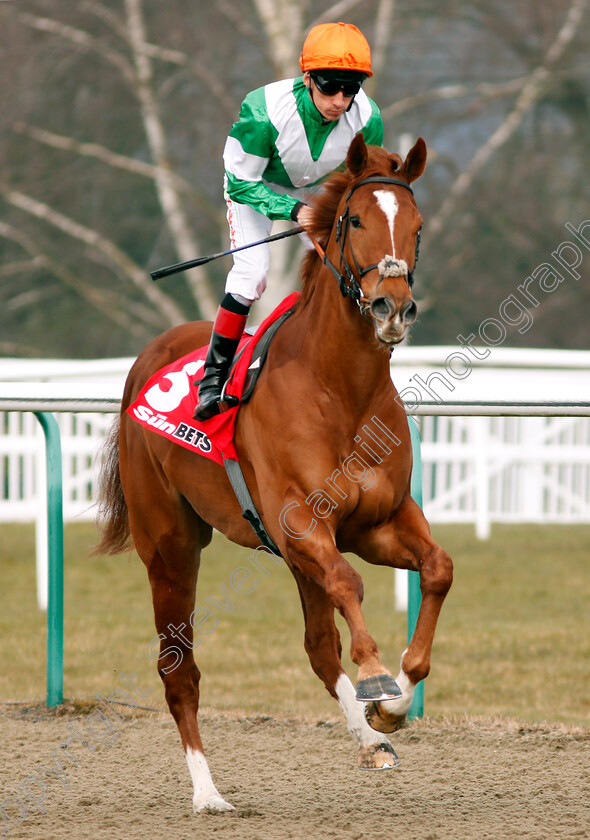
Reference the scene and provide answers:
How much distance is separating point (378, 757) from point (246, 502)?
0.90 meters

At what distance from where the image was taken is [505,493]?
10.6 metres

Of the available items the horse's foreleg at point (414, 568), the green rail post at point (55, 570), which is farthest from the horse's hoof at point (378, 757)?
the green rail post at point (55, 570)

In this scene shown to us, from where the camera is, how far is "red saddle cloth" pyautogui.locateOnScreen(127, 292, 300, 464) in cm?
A: 366

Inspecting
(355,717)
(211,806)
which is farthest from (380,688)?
(211,806)

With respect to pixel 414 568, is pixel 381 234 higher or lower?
higher

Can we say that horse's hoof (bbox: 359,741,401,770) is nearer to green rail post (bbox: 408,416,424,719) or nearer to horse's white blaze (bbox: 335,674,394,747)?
horse's white blaze (bbox: 335,674,394,747)

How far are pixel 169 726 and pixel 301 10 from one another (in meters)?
10.7

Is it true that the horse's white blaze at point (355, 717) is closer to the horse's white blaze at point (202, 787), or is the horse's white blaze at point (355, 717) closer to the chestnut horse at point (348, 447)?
the chestnut horse at point (348, 447)

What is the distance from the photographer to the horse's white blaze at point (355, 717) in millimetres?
3281

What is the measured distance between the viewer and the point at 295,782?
410 centimetres

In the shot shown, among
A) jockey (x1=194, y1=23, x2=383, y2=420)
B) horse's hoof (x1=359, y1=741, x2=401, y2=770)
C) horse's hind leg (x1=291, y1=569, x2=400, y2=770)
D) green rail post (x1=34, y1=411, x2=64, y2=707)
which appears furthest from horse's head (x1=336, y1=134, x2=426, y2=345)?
green rail post (x1=34, y1=411, x2=64, y2=707)

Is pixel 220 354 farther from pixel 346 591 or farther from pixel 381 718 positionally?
pixel 381 718

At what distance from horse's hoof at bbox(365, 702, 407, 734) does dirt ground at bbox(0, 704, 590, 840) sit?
1.74ft

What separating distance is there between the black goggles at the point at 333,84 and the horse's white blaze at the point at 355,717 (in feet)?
5.92
